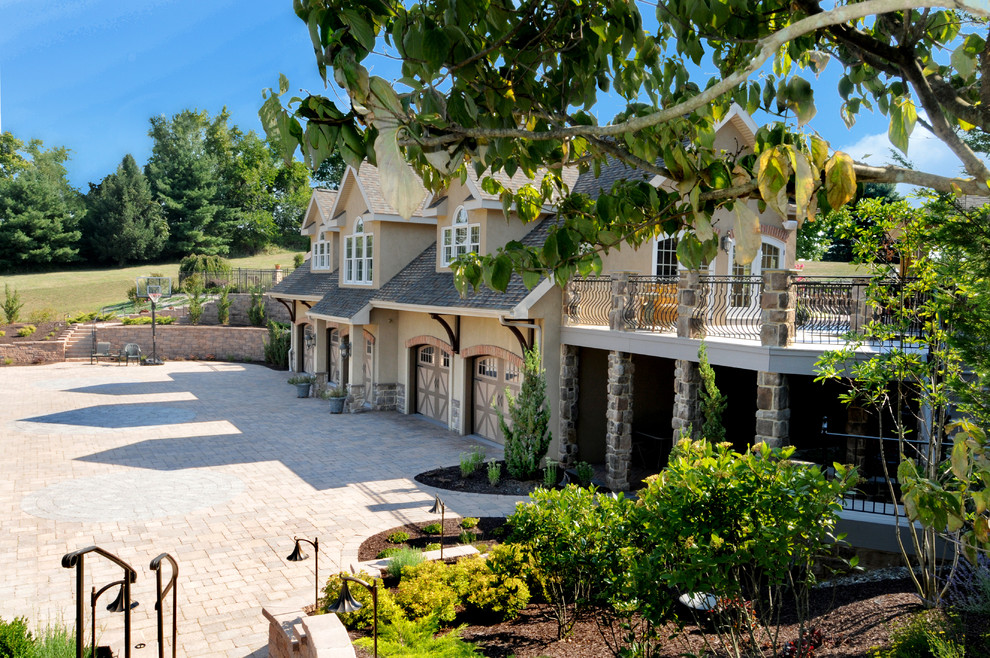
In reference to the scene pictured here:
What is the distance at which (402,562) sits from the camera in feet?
27.9

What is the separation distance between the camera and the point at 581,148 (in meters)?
5.45

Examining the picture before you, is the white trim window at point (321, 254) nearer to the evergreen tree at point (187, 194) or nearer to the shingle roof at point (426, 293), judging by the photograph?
the shingle roof at point (426, 293)

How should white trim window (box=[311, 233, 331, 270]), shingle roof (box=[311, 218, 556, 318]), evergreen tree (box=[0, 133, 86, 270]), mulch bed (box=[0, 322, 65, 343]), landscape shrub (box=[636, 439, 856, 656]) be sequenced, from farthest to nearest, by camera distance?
evergreen tree (box=[0, 133, 86, 270]), mulch bed (box=[0, 322, 65, 343]), white trim window (box=[311, 233, 331, 270]), shingle roof (box=[311, 218, 556, 318]), landscape shrub (box=[636, 439, 856, 656])

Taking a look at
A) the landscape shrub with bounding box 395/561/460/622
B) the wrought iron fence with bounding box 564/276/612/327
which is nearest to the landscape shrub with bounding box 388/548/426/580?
the landscape shrub with bounding box 395/561/460/622

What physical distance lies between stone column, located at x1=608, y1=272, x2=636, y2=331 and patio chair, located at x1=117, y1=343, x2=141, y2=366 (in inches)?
1062

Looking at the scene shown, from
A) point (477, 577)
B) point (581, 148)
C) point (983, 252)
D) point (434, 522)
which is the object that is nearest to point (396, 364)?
point (434, 522)

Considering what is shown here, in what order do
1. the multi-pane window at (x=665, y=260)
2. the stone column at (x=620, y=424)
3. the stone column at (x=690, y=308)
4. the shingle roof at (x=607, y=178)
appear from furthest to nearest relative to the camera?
the multi-pane window at (x=665, y=260) → the shingle roof at (x=607, y=178) → the stone column at (x=620, y=424) → the stone column at (x=690, y=308)

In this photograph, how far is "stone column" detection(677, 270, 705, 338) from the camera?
12141 millimetres

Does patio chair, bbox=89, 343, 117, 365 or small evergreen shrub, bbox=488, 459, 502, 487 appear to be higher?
patio chair, bbox=89, 343, 117, 365

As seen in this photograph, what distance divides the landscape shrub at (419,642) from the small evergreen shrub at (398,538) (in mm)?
3368

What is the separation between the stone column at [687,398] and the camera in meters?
12.2

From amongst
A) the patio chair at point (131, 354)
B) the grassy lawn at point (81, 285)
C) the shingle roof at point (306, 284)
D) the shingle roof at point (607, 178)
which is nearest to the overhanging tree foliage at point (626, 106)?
the shingle roof at point (607, 178)

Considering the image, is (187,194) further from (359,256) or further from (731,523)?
(731,523)

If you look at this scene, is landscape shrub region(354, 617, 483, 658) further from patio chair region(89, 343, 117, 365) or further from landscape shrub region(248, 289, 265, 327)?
landscape shrub region(248, 289, 265, 327)
